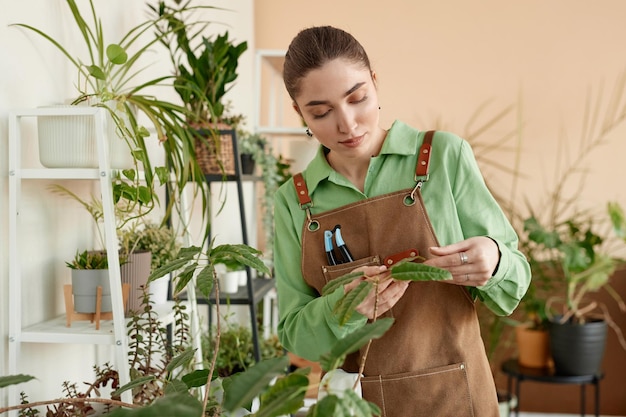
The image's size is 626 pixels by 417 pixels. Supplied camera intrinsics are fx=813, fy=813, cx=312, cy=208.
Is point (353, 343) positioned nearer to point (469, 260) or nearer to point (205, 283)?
point (205, 283)

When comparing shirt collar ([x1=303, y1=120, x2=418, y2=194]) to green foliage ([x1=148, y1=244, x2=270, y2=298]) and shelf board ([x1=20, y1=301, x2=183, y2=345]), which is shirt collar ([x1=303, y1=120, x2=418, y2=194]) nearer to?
green foliage ([x1=148, y1=244, x2=270, y2=298])

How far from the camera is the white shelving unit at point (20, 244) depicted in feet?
6.06

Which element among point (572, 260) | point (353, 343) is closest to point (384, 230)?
point (353, 343)

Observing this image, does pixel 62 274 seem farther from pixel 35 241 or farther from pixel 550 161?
pixel 550 161

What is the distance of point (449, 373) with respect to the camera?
1652 mm

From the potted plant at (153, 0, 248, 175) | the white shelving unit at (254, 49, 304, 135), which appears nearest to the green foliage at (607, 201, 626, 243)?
the white shelving unit at (254, 49, 304, 135)

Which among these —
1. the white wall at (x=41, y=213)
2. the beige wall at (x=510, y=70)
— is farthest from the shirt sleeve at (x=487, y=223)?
the beige wall at (x=510, y=70)

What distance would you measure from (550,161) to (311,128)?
3.18 metres

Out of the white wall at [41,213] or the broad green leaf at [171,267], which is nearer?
the broad green leaf at [171,267]

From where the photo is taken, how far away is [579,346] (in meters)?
3.86

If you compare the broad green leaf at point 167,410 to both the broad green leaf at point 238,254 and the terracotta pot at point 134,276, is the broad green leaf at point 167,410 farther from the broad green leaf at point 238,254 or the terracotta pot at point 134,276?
the terracotta pot at point 134,276

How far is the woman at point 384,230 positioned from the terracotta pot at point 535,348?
98.4 inches

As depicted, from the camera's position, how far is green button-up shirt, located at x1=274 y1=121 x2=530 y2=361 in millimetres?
1571

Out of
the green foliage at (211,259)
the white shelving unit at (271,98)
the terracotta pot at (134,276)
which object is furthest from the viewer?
the white shelving unit at (271,98)
